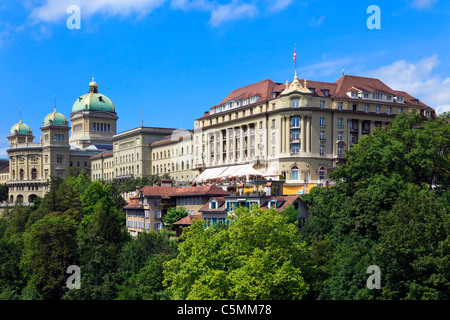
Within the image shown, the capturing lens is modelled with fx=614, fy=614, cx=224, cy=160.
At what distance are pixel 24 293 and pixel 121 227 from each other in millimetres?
16538

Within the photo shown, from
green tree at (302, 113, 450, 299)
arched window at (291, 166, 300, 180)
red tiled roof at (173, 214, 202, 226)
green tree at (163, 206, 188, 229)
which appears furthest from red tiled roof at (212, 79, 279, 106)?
green tree at (302, 113, 450, 299)

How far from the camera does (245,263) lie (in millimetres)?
52094

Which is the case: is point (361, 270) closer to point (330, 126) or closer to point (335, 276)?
point (335, 276)

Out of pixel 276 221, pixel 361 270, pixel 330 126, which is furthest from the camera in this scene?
pixel 330 126

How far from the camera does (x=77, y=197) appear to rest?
366ft

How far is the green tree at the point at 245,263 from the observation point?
49.8m

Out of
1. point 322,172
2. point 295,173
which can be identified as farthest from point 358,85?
point 295,173

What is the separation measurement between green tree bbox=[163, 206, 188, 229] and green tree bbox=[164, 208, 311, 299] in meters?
25.0

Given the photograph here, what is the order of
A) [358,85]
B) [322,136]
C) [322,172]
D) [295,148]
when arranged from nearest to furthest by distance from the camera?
[295,148] < [322,172] < [322,136] < [358,85]

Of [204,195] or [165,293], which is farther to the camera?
[204,195]

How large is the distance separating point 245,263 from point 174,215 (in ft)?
111

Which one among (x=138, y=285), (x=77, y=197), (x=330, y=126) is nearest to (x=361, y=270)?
(x=138, y=285)

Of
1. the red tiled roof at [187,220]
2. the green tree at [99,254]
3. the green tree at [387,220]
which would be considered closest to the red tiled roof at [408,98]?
the green tree at [387,220]

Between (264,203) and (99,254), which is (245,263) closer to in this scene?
(264,203)
